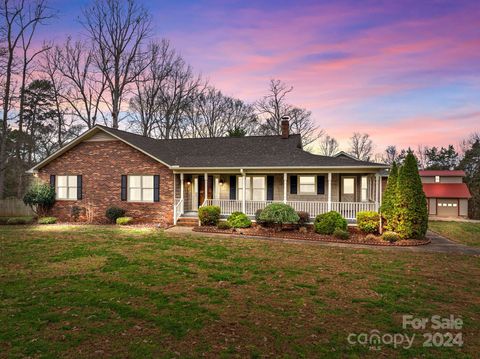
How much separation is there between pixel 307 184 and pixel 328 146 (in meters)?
32.2

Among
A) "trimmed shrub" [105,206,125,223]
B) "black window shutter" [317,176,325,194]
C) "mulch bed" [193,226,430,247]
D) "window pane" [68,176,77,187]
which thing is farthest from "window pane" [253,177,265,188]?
"window pane" [68,176,77,187]

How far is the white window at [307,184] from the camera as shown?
55.5ft

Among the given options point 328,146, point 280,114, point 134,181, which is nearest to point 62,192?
point 134,181

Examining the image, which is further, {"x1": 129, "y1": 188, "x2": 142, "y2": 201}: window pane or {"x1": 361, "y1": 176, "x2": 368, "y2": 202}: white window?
{"x1": 361, "y1": 176, "x2": 368, "y2": 202}: white window

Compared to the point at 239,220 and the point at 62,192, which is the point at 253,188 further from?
the point at 62,192

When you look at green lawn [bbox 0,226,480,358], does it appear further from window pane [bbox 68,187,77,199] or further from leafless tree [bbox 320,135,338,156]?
leafless tree [bbox 320,135,338,156]

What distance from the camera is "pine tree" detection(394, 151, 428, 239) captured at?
40.1ft

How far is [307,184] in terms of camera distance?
16984 millimetres

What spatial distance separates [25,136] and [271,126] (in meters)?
27.2

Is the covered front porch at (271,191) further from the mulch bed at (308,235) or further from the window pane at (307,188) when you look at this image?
the mulch bed at (308,235)

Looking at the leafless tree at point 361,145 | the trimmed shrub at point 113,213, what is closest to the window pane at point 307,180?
the trimmed shrub at point 113,213

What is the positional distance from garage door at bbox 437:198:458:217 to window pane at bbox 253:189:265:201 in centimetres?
2040

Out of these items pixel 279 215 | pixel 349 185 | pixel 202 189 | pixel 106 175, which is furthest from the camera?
pixel 202 189

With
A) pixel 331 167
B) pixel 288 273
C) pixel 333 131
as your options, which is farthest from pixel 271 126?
pixel 288 273
